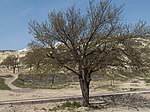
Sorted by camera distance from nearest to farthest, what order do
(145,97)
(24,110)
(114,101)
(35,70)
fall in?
(24,110)
(35,70)
(114,101)
(145,97)

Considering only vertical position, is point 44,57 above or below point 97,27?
below

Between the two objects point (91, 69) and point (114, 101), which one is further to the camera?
point (114, 101)

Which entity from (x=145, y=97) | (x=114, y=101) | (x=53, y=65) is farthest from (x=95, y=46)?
(x=145, y=97)

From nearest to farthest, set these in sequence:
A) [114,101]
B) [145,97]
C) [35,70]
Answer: [35,70]
[114,101]
[145,97]

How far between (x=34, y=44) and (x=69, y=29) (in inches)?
133

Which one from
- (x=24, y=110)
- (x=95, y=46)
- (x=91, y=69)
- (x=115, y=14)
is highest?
(x=115, y=14)

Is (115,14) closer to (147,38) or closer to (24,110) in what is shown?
(147,38)

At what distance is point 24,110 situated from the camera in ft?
84.3

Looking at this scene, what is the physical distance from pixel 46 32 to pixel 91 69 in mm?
4810

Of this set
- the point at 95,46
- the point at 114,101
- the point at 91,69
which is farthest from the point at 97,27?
the point at 114,101

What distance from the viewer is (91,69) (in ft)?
Answer: 88.5

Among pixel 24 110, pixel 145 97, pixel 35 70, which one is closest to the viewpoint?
pixel 24 110

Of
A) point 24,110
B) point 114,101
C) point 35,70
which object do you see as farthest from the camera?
point 114,101

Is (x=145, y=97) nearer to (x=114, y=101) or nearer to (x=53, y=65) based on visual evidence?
(x=114, y=101)
